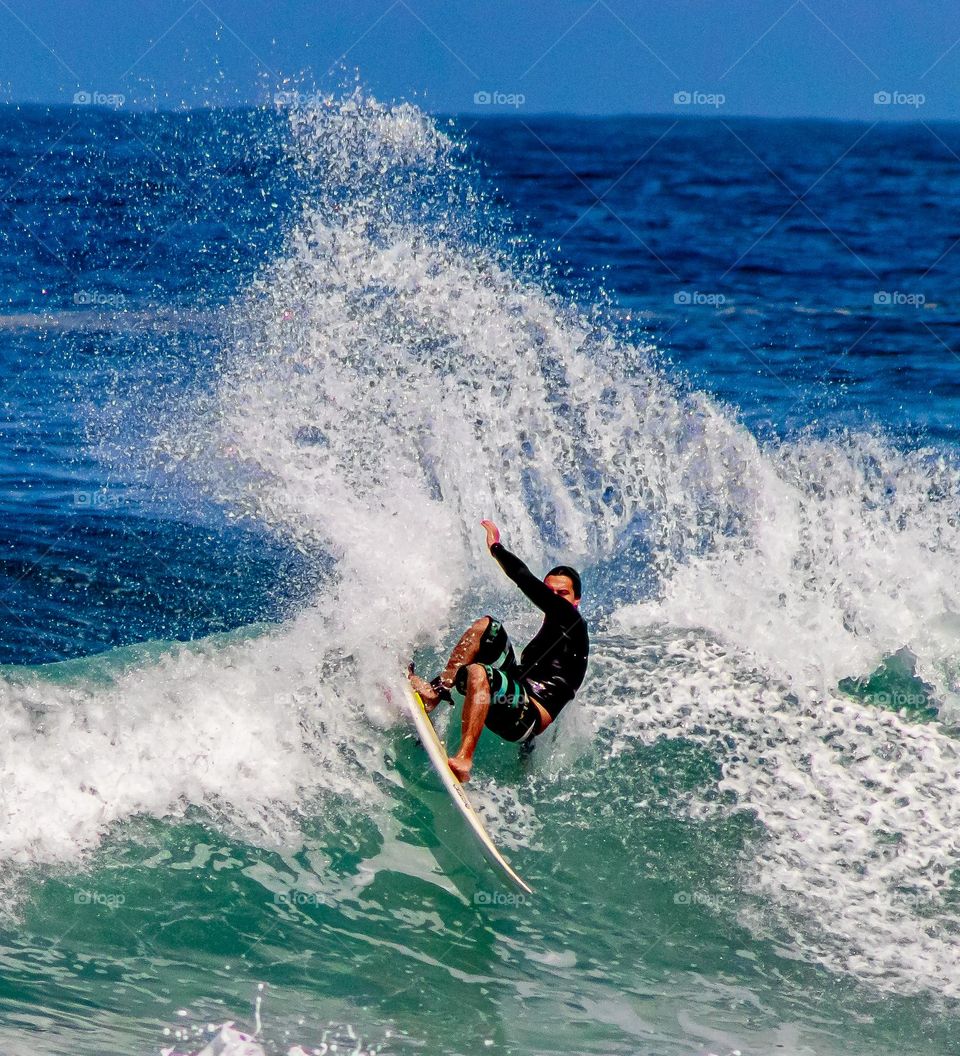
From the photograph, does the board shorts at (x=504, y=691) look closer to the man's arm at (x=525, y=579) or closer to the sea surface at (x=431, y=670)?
the man's arm at (x=525, y=579)

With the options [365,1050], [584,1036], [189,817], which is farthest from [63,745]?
[584,1036]

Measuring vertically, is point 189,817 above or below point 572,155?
below

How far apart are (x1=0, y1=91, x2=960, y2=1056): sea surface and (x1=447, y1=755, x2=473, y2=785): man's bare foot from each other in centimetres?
49

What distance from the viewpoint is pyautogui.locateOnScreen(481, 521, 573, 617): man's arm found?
775 centimetres

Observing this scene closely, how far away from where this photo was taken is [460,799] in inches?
294

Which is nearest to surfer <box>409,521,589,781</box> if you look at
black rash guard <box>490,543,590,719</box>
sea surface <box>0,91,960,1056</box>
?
black rash guard <box>490,543,590,719</box>

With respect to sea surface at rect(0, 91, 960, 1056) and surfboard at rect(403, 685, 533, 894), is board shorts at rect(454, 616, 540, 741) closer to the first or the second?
surfboard at rect(403, 685, 533, 894)

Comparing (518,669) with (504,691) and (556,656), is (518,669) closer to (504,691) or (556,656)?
(556,656)

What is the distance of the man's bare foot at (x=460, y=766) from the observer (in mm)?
7602

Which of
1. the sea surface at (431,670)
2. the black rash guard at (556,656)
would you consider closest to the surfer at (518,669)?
the black rash guard at (556,656)

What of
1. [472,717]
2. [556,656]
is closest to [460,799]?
[472,717]

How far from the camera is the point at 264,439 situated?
1306 centimetres

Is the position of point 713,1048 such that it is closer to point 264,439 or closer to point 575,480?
point 575,480

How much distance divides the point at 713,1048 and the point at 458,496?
5747mm
